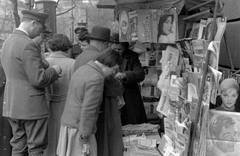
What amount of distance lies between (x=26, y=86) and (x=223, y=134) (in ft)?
6.78

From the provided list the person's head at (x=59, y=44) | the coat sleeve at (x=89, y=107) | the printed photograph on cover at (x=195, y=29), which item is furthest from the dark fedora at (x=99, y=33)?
the printed photograph on cover at (x=195, y=29)

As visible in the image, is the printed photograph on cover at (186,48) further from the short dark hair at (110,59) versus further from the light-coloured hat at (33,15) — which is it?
the light-coloured hat at (33,15)

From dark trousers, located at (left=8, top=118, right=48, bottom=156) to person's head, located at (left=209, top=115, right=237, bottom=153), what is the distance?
6.36 ft

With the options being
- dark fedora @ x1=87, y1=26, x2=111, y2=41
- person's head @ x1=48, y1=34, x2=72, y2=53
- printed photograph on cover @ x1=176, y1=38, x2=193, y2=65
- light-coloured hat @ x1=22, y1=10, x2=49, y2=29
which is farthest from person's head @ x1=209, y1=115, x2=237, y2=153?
light-coloured hat @ x1=22, y1=10, x2=49, y2=29

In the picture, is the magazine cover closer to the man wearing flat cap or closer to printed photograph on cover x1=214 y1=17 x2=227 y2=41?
the man wearing flat cap

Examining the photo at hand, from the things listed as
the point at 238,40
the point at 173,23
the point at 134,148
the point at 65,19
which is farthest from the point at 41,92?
the point at 65,19

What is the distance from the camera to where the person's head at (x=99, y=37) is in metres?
3.14

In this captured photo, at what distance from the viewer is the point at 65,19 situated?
24938 mm

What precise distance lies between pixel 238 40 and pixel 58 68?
2062mm

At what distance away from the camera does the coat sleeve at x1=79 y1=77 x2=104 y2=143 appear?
8.01 ft

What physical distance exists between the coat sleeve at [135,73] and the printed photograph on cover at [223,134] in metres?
1.69

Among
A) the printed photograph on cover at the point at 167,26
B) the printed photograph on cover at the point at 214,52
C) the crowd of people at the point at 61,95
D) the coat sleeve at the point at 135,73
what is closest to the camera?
the printed photograph on cover at the point at 214,52

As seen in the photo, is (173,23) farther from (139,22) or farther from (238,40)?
(238,40)

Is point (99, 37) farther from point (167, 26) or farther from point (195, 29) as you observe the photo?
point (195, 29)
